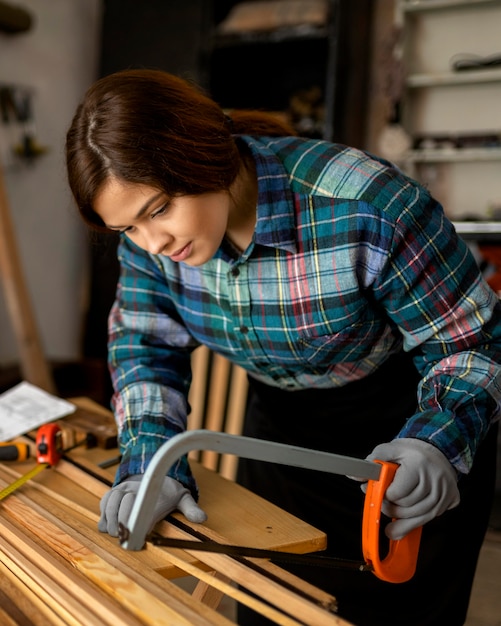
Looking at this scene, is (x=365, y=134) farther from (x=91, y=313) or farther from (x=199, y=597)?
(x=199, y=597)

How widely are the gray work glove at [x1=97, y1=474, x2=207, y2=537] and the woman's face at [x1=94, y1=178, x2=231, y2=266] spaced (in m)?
0.35

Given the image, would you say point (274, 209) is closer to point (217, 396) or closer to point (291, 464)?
point (291, 464)

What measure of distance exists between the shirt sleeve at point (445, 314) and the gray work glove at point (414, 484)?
0.16ft

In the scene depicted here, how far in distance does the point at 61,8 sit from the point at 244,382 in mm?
2165

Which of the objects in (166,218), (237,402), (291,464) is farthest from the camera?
(237,402)

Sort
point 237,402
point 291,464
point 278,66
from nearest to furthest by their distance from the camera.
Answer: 1. point 291,464
2. point 237,402
3. point 278,66

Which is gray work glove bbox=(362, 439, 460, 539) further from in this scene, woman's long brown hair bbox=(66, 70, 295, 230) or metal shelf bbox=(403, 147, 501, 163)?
metal shelf bbox=(403, 147, 501, 163)

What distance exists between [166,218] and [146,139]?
0.11 meters

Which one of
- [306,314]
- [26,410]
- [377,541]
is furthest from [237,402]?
[377,541]

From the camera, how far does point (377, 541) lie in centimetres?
94

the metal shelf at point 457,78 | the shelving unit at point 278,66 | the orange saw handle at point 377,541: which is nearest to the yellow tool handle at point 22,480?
the orange saw handle at point 377,541

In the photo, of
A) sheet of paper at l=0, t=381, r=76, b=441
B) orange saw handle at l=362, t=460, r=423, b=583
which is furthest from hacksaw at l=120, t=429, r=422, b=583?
sheet of paper at l=0, t=381, r=76, b=441

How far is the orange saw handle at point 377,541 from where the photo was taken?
0.93 metres

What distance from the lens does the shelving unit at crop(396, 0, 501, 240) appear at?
286 cm
